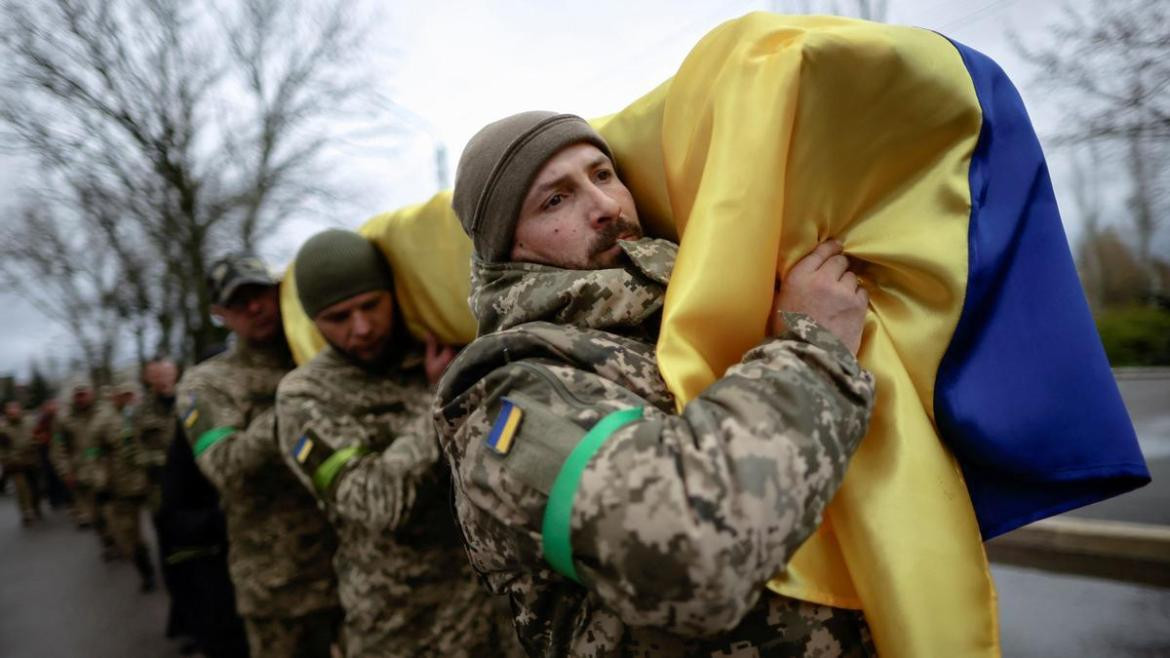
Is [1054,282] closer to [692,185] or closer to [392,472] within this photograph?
[692,185]

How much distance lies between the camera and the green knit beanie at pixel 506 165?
4.45 ft

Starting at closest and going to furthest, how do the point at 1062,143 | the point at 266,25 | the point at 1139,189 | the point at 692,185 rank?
the point at 692,185 < the point at 1062,143 < the point at 1139,189 < the point at 266,25

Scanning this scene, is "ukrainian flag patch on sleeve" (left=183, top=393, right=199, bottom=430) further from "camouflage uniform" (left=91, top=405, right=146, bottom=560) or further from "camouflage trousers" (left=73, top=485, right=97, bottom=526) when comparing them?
"camouflage trousers" (left=73, top=485, right=97, bottom=526)

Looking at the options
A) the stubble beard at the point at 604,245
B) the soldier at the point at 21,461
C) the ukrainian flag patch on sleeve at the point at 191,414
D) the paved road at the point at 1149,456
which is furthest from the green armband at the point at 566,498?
the soldier at the point at 21,461

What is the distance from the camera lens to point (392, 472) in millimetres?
2074

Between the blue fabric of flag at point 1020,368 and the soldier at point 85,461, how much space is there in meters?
9.04

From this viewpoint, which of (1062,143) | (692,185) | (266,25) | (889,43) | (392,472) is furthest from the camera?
(266,25)

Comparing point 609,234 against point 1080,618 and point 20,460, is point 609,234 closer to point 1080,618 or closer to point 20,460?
point 1080,618

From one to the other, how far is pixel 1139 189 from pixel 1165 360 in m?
4.48

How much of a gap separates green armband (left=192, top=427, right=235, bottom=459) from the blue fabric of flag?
2.76 metres

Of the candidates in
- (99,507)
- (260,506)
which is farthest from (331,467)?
(99,507)

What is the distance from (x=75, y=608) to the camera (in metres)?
6.26

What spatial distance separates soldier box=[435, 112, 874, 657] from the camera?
2.70 ft

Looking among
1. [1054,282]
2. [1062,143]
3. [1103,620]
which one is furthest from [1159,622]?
[1062,143]
